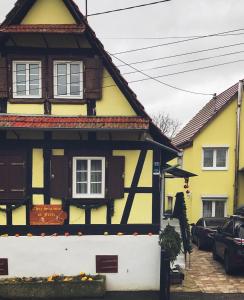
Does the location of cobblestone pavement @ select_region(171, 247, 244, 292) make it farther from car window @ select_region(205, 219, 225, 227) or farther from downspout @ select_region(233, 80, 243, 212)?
downspout @ select_region(233, 80, 243, 212)

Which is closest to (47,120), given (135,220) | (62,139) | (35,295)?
(62,139)

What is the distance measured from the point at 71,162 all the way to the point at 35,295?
364 cm

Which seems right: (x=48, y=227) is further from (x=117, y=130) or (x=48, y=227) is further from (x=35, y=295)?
(x=117, y=130)

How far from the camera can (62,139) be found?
32.8ft

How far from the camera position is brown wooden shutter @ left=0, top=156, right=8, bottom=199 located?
9.84m

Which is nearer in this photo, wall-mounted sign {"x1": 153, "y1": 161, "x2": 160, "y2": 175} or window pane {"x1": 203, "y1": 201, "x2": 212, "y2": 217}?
wall-mounted sign {"x1": 153, "y1": 161, "x2": 160, "y2": 175}

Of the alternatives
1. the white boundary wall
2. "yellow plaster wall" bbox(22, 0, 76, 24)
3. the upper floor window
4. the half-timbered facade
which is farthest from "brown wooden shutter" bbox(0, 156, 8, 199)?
the upper floor window

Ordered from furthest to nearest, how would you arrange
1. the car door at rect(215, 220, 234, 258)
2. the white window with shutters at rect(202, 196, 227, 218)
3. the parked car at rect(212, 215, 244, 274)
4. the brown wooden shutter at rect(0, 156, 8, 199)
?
the white window with shutters at rect(202, 196, 227, 218)
the car door at rect(215, 220, 234, 258)
the parked car at rect(212, 215, 244, 274)
the brown wooden shutter at rect(0, 156, 8, 199)

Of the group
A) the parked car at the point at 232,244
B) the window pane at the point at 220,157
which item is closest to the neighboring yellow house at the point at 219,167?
the window pane at the point at 220,157

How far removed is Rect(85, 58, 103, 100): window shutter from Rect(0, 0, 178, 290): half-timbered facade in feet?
0.09

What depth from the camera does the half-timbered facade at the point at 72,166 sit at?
389 inches

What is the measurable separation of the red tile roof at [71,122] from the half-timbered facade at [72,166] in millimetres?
76

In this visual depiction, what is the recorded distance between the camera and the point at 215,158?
1952 cm

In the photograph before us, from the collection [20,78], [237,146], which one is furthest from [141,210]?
[237,146]
